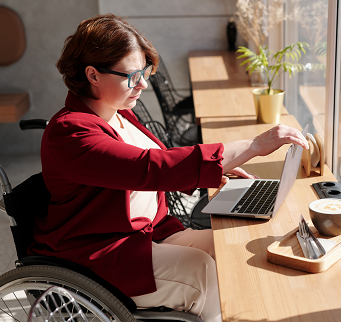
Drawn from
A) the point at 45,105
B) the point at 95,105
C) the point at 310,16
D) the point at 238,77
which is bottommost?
the point at 45,105

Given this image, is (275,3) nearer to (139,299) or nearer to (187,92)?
(187,92)

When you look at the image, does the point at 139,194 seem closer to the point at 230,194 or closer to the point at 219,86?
the point at 230,194

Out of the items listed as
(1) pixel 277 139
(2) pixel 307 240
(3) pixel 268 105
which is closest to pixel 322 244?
(2) pixel 307 240

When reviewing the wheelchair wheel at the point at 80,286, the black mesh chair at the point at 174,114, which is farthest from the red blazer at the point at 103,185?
the black mesh chair at the point at 174,114

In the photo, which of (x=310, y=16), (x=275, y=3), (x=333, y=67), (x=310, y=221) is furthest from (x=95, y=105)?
(x=275, y=3)

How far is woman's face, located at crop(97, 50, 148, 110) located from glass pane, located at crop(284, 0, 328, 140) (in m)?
0.97

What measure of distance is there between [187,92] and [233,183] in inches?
126

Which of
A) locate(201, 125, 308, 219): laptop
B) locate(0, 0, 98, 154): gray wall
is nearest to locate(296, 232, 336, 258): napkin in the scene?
locate(201, 125, 308, 219): laptop

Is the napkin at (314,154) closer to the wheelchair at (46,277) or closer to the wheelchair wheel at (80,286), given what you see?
the wheelchair at (46,277)

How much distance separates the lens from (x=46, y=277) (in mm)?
1111

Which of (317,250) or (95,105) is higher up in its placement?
(95,105)

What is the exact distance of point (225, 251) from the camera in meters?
1.11

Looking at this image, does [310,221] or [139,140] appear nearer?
[310,221]

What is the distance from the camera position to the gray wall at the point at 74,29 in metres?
4.34
